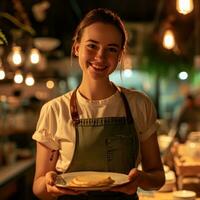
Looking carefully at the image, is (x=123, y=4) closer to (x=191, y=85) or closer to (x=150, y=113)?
(x=191, y=85)

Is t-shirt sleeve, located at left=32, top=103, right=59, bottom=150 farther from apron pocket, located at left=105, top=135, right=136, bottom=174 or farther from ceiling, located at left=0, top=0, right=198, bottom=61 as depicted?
ceiling, located at left=0, top=0, right=198, bottom=61

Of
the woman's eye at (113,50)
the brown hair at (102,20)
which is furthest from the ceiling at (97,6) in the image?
the woman's eye at (113,50)

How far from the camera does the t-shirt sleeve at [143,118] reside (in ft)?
6.04

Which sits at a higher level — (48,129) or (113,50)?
(113,50)

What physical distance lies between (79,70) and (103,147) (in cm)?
790

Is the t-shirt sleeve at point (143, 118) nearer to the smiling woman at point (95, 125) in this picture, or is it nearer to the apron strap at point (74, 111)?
the smiling woman at point (95, 125)

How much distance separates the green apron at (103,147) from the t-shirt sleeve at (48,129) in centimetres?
9

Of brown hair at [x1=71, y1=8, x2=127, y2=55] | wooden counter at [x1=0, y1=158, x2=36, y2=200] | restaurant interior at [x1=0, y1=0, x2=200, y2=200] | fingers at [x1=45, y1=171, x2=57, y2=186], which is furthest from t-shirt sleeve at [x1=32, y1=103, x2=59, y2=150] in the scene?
wooden counter at [x1=0, y1=158, x2=36, y2=200]

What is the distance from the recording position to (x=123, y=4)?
10.2m

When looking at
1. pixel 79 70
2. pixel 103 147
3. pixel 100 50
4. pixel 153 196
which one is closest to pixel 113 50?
pixel 100 50

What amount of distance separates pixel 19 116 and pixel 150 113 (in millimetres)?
5412

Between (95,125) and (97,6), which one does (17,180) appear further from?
(97,6)

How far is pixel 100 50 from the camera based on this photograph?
174cm

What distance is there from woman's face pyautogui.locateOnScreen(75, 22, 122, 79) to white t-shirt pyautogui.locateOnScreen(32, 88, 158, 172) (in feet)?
0.43
